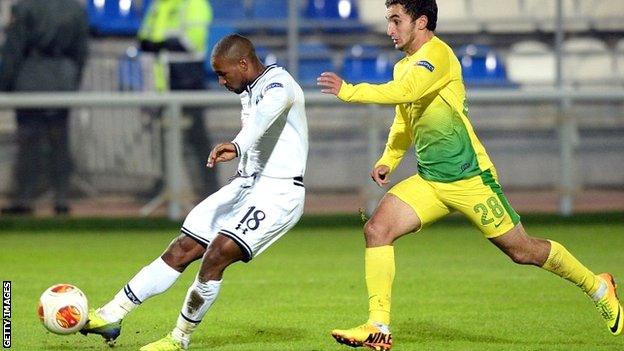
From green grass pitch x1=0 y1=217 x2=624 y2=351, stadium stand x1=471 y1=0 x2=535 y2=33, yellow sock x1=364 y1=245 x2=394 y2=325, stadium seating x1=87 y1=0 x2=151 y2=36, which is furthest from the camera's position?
stadium seating x1=87 y1=0 x2=151 y2=36

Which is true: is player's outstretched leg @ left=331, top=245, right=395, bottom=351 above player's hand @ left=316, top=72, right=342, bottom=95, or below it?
below

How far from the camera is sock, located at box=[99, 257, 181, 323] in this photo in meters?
7.15

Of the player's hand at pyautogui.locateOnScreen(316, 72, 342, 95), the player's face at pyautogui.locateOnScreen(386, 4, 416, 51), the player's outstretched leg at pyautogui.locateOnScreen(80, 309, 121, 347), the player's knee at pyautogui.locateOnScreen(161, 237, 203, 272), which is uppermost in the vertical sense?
the player's face at pyautogui.locateOnScreen(386, 4, 416, 51)

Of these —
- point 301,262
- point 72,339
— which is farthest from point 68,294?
point 301,262

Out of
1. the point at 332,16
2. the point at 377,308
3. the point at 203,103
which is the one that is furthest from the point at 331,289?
the point at 332,16

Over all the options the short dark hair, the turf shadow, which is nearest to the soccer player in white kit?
the turf shadow

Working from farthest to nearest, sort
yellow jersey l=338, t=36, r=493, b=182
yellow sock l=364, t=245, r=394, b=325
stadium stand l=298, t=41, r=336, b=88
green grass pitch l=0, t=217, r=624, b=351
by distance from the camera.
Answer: stadium stand l=298, t=41, r=336, b=88, green grass pitch l=0, t=217, r=624, b=351, yellow jersey l=338, t=36, r=493, b=182, yellow sock l=364, t=245, r=394, b=325

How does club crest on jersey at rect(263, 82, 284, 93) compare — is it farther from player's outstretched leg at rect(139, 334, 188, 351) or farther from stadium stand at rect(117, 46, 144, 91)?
stadium stand at rect(117, 46, 144, 91)

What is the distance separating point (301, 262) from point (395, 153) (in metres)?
4.25

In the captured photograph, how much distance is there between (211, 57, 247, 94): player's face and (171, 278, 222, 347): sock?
1049 millimetres

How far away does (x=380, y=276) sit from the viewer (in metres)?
7.16

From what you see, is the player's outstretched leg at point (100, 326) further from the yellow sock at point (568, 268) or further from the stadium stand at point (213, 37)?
the stadium stand at point (213, 37)

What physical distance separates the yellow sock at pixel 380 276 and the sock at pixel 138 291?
41.3 inches

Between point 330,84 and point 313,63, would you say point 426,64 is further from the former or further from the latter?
point 313,63
